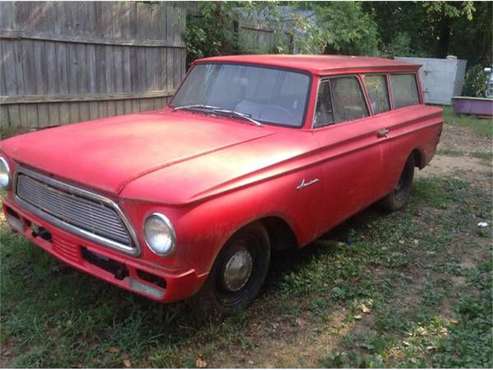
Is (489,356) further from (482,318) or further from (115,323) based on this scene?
(115,323)

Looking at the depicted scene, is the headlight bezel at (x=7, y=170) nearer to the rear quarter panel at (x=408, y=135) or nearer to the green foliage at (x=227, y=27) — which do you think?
the rear quarter panel at (x=408, y=135)

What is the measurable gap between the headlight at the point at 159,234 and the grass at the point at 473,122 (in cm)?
1085

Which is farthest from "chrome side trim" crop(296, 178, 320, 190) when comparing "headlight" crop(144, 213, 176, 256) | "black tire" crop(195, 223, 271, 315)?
"headlight" crop(144, 213, 176, 256)

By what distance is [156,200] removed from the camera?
8.91 feet

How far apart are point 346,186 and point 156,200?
1.98 metres

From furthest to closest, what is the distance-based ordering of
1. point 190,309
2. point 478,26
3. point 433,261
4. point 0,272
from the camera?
point 478,26 → point 433,261 → point 0,272 → point 190,309

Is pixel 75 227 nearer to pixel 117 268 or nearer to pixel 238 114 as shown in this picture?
pixel 117 268

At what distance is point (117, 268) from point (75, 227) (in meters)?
0.38

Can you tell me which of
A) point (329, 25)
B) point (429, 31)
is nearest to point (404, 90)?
point (329, 25)

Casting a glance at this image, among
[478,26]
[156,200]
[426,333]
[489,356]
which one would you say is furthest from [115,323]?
[478,26]

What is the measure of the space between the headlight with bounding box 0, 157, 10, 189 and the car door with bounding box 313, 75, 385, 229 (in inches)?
87.7

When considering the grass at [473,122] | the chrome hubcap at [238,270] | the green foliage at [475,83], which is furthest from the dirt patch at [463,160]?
the green foliage at [475,83]

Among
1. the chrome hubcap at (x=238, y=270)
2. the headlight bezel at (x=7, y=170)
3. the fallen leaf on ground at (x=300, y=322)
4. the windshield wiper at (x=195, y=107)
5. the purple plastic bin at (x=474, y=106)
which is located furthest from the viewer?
the purple plastic bin at (x=474, y=106)

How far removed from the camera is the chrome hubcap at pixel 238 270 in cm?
332
